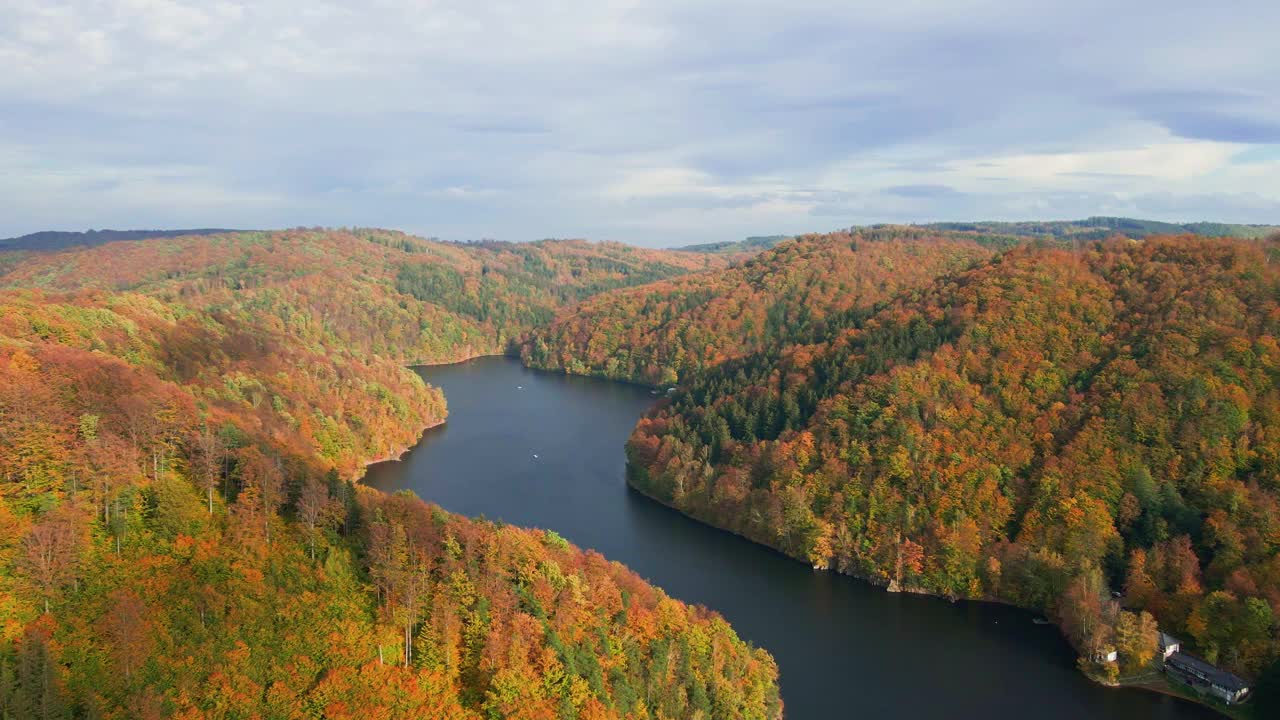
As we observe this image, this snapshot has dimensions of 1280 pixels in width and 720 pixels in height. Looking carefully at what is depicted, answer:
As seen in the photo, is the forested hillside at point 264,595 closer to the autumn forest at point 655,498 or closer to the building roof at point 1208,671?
the autumn forest at point 655,498

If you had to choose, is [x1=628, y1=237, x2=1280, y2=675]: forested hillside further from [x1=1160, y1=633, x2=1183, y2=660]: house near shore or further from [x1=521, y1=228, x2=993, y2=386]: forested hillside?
[x1=521, y1=228, x2=993, y2=386]: forested hillside

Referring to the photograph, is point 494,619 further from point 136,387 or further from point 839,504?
point 839,504

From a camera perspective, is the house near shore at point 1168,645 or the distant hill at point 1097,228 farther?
the distant hill at point 1097,228

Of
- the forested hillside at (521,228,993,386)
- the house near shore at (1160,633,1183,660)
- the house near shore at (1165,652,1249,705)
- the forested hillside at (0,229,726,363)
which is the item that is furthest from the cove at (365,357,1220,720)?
the forested hillside at (0,229,726,363)

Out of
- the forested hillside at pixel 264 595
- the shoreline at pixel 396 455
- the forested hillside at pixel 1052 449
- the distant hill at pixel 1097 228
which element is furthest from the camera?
the distant hill at pixel 1097 228

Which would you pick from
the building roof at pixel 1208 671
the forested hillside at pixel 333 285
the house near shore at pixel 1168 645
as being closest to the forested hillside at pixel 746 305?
the forested hillside at pixel 333 285

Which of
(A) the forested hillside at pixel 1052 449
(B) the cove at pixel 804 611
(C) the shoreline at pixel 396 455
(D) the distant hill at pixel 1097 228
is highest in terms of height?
(D) the distant hill at pixel 1097 228
